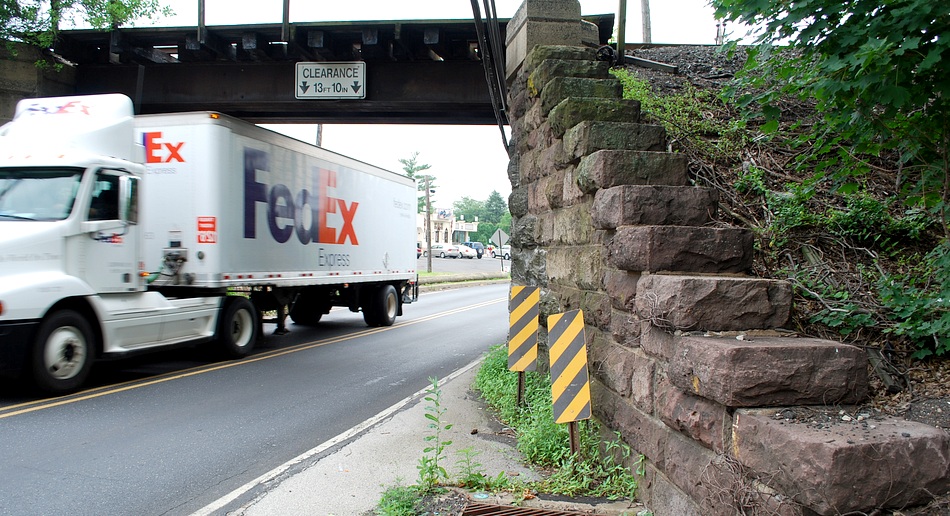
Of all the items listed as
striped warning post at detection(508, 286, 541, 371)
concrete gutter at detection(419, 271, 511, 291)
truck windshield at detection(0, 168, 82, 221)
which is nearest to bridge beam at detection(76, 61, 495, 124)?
truck windshield at detection(0, 168, 82, 221)

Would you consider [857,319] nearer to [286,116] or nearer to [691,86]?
[691,86]

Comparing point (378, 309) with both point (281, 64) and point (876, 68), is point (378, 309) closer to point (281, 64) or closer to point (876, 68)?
point (281, 64)

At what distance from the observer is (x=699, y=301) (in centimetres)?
343

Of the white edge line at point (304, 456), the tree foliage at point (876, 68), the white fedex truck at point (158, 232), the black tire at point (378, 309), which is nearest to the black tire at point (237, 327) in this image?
the white fedex truck at point (158, 232)

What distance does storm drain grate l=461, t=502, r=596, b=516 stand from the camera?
3.86m

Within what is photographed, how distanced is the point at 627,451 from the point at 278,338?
10587 mm

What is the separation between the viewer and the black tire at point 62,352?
23.9 feet

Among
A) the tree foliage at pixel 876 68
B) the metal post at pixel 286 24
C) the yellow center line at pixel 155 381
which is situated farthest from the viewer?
the metal post at pixel 286 24

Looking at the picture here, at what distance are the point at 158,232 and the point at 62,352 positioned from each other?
9.87 ft

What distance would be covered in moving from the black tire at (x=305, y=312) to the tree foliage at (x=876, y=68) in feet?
40.5

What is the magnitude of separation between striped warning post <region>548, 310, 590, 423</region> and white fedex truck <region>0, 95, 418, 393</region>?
599 centimetres

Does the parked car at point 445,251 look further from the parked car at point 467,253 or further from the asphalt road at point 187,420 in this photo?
the asphalt road at point 187,420

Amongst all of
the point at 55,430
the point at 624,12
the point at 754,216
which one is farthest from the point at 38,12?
the point at 754,216

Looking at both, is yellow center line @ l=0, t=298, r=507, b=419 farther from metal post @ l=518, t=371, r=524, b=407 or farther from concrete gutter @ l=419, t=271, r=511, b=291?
concrete gutter @ l=419, t=271, r=511, b=291
